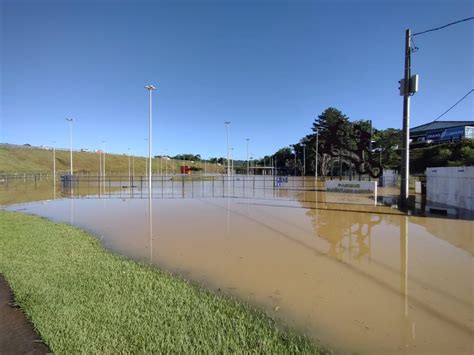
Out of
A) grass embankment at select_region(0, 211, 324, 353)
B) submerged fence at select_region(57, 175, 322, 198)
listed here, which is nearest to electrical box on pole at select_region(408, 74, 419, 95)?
submerged fence at select_region(57, 175, 322, 198)

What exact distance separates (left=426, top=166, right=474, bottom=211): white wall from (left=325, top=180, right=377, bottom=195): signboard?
4.40m

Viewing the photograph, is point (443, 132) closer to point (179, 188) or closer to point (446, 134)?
point (446, 134)

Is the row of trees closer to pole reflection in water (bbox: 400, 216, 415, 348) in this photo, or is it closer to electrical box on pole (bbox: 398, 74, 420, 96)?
electrical box on pole (bbox: 398, 74, 420, 96)

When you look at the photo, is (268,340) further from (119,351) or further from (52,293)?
(52,293)

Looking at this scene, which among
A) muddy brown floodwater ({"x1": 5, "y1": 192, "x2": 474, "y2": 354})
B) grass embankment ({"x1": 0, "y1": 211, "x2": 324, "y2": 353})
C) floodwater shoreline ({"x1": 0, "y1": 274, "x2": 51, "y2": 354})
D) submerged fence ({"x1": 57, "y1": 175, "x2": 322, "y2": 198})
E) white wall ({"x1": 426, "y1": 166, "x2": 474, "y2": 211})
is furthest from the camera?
submerged fence ({"x1": 57, "y1": 175, "x2": 322, "y2": 198})

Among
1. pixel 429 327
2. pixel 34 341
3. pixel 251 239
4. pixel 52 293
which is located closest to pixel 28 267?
pixel 52 293

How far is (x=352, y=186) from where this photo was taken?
29625 millimetres

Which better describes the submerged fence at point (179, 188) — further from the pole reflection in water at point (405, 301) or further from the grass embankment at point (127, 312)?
the pole reflection in water at point (405, 301)

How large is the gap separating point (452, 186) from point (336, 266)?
15.6 metres

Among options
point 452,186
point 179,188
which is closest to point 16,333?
point 452,186

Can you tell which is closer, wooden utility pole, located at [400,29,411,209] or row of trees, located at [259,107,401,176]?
wooden utility pole, located at [400,29,411,209]

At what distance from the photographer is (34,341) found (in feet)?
13.1

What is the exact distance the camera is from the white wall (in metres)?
17.2

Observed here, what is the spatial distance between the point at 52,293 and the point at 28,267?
195 centimetres
